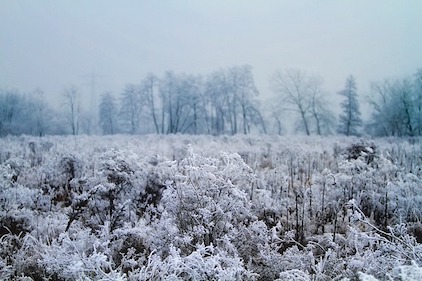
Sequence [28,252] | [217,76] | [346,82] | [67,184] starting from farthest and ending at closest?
[217,76], [346,82], [67,184], [28,252]

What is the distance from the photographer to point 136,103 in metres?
49.3

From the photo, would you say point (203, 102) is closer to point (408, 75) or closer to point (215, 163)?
point (408, 75)

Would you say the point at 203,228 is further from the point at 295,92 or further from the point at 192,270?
the point at 295,92

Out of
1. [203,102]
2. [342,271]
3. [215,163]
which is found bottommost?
[342,271]

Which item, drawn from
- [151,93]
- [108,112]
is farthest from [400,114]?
[108,112]

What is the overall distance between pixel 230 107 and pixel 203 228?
40.0m

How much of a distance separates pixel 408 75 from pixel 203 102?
23827 mm

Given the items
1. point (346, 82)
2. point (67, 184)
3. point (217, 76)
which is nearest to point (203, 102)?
point (217, 76)

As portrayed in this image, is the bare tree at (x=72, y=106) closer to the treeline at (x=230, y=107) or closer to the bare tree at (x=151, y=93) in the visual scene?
the treeline at (x=230, y=107)

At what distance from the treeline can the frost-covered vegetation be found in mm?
30446

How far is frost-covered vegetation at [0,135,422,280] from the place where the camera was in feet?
11.3

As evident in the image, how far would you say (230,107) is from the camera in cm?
4372

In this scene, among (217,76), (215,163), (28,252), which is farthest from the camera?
(217,76)

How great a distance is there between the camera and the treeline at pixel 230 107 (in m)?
39.5
